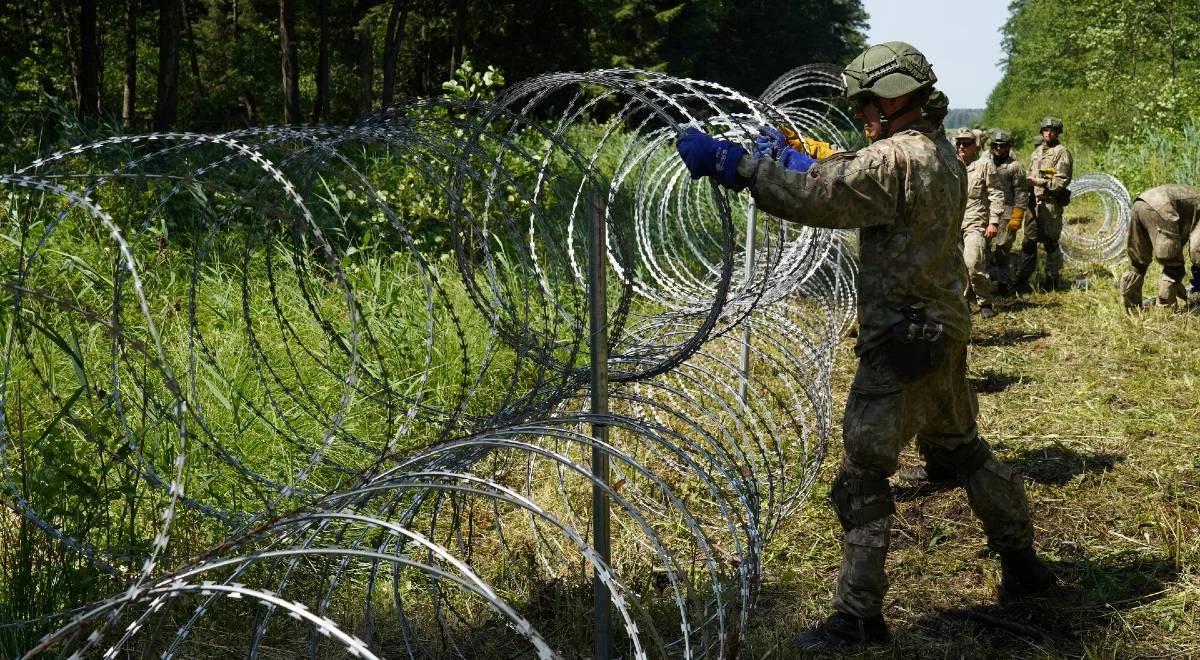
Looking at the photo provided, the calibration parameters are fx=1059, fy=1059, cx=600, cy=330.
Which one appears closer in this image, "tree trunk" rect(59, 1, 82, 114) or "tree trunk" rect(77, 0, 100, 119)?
"tree trunk" rect(77, 0, 100, 119)

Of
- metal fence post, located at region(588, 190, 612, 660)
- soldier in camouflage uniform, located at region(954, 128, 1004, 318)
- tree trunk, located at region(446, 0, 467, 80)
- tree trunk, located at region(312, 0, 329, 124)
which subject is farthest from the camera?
tree trunk, located at region(446, 0, 467, 80)

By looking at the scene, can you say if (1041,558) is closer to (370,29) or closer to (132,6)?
(370,29)

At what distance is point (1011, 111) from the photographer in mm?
63375

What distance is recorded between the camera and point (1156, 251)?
8.60 meters

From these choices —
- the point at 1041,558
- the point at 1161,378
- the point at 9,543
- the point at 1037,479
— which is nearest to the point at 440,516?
the point at 9,543

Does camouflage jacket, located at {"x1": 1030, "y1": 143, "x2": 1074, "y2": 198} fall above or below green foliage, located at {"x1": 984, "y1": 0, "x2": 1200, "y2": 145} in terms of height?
below

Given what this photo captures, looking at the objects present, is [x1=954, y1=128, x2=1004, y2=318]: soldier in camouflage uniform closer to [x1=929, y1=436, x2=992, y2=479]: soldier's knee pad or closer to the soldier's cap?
the soldier's cap

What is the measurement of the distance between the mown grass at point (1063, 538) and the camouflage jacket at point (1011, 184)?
333 cm

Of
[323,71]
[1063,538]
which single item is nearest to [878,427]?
[1063,538]

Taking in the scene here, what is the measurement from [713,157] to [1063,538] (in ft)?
8.17

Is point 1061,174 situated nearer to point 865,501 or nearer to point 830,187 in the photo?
point 865,501

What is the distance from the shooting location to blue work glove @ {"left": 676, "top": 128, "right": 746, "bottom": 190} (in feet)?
10.8

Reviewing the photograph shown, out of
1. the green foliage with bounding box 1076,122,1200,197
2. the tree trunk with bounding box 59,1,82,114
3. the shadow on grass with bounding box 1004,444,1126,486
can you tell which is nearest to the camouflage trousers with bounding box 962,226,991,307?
the shadow on grass with bounding box 1004,444,1126,486

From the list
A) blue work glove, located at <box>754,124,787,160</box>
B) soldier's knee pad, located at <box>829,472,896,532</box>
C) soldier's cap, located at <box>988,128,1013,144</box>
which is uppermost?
soldier's cap, located at <box>988,128,1013,144</box>
